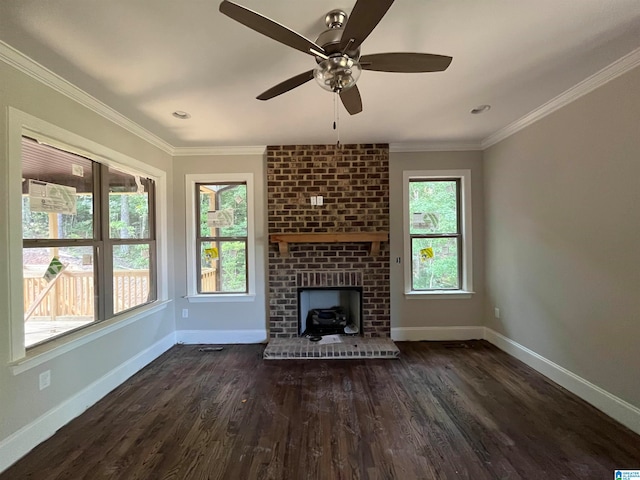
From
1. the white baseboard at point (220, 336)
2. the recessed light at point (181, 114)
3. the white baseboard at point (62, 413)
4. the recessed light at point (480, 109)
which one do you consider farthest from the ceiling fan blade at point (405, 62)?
the white baseboard at point (220, 336)

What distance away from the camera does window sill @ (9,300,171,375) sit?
1.95m

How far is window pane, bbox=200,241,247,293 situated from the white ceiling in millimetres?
1598

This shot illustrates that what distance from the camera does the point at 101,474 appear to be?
5.75 ft

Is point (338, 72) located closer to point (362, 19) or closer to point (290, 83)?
point (362, 19)

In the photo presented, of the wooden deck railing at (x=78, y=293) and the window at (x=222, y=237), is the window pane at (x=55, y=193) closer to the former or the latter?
the wooden deck railing at (x=78, y=293)

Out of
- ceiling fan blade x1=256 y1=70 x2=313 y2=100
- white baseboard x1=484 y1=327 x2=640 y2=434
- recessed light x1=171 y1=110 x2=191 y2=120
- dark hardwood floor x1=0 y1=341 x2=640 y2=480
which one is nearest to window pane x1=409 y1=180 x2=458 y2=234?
white baseboard x1=484 y1=327 x2=640 y2=434

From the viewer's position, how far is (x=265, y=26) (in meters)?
1.28

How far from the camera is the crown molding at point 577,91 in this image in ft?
6.61

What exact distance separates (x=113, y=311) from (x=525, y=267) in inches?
160

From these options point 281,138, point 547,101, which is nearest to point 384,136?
point 281,138

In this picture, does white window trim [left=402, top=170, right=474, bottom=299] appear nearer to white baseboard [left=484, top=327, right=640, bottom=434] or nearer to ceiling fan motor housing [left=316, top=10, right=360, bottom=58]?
white baseboard [left=484, top=327, right=640, bottom=434]

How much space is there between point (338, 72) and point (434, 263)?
10.1ft

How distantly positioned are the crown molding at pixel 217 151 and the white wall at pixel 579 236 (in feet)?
9.58

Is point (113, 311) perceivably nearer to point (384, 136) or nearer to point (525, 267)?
point (384, 136)
